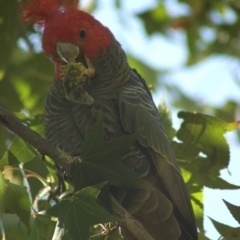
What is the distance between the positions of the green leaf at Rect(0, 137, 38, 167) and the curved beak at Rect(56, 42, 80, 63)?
2.23 ft

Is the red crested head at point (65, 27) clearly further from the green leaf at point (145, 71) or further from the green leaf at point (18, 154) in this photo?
the green leaf at point (145, 71)

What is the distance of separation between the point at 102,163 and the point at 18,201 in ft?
2.05

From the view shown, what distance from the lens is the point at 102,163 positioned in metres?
3.24

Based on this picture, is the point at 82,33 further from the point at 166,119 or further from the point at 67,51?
the point at 166,119

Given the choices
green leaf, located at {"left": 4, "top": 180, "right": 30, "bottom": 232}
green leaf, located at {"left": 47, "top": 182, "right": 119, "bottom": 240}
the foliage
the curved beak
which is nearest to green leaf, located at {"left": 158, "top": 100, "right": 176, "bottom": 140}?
the foliage

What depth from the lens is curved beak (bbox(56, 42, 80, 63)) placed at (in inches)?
165

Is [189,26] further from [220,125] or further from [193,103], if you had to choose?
[220,125]

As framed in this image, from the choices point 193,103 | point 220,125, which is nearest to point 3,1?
point 220,125

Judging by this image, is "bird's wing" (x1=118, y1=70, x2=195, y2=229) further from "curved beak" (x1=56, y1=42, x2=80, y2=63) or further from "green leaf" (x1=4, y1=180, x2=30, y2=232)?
"green leaf" (x1=4, y1=180, x2=30, y2=232)

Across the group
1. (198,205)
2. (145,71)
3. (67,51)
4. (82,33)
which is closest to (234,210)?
(198,205)

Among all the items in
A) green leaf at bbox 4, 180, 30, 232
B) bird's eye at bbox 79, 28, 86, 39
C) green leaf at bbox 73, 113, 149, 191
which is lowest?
green leaf at bbox 4, 180, 30, 232

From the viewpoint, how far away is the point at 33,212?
3.70m

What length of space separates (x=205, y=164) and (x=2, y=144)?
64.8 inches

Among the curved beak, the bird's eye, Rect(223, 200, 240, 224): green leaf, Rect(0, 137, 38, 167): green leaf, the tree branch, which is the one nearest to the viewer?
the tree branch
